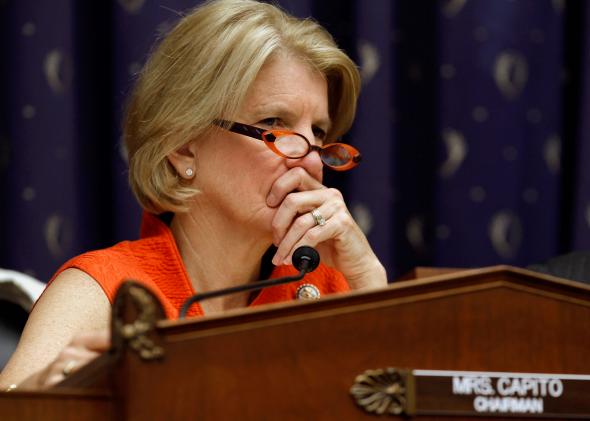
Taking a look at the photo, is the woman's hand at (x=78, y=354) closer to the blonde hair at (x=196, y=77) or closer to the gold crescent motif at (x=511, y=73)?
the blonde hair at (x=196, y=77)

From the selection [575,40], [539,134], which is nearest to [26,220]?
[539,134]

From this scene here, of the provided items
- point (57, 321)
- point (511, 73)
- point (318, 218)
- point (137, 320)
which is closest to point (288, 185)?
point (318, 218)

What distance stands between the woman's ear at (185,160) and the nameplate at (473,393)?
0.81m

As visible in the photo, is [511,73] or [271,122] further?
[511,73]

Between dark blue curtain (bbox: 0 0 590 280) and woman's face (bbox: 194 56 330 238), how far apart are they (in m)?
0.56

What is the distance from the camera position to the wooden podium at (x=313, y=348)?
0.70 m

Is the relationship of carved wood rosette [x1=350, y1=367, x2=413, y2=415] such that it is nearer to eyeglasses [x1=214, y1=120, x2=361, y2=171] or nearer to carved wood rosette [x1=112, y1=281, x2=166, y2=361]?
carved wood rosette [x1=112, y1=281, x2=166, y2=361]

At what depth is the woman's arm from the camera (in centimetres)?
116

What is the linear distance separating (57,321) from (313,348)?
0.59 metres

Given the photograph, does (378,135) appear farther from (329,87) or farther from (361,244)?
(361,244)

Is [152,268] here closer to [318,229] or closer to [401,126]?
[318,229]

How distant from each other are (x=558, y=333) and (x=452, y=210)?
4.17 ft

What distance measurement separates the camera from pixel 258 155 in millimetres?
1438

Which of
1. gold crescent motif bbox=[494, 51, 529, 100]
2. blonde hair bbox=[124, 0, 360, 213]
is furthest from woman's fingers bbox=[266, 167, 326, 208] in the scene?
gold crescent motif bbox=[494, 51, 529, 100]
